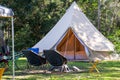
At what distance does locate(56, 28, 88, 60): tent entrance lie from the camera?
16056mm

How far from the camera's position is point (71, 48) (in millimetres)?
16594

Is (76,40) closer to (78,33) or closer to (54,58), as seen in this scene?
(78,33)

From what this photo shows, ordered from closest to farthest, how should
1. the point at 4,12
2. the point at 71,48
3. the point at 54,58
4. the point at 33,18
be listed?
the point at 4,12 < the point at 54,58 < the point at 71,48 < the point at 33,18

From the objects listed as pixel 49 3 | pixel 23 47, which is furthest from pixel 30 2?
pixel 23 47

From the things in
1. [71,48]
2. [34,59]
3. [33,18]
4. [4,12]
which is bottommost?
[34,59]

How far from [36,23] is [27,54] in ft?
41.2

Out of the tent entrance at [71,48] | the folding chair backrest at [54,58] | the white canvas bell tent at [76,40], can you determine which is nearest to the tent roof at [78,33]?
the white canvas bell tent at [76,40]

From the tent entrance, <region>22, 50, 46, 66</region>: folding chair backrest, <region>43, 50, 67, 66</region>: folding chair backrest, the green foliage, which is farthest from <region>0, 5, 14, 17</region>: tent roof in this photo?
the green foliage

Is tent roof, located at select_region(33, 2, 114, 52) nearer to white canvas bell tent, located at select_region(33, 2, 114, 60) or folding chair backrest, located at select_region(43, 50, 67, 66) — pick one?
white canvas bell tent, located at select_region(33, 2, 114, 60)

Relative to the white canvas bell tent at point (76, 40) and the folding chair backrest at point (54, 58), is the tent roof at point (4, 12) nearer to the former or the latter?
the folding chair backrest at point (54, 58)

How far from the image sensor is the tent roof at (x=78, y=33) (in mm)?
14984

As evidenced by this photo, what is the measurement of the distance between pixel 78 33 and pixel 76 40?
1.29 m

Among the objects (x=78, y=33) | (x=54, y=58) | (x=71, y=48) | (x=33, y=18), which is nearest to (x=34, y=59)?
(x=54, y=58)

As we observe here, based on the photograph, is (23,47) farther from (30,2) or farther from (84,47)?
(84,47)
